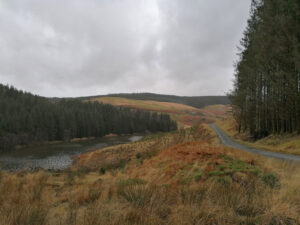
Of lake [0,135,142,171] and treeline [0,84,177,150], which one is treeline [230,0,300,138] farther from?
treeline [0,84,177,150]

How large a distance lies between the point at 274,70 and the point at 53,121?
226 feet

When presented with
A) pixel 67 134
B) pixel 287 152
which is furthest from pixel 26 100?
pixel 287 152

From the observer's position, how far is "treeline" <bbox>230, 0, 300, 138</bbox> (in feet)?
48.2

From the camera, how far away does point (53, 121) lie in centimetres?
6556

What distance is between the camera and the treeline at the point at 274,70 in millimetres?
14691

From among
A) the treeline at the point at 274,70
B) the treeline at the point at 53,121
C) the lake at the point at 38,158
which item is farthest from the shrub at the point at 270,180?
the treeline at the point at 53,121

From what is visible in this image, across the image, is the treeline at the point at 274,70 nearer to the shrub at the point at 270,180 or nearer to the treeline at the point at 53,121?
the shrub at the point at 270,180

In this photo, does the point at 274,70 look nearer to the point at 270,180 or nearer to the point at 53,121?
the point at 270,180

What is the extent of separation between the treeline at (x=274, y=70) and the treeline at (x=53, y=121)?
56.4 metres

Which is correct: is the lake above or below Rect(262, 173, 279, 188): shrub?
below

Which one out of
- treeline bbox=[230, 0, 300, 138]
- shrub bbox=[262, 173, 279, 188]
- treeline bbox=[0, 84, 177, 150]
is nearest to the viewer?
shrub bbox=[262, 173, 279, 188]

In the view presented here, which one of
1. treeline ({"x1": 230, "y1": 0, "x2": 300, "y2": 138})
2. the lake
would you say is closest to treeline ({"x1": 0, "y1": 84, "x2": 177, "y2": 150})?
the lake

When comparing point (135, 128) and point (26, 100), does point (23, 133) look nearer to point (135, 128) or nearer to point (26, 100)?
point (26, 100)

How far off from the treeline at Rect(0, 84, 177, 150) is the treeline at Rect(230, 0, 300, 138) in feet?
185
